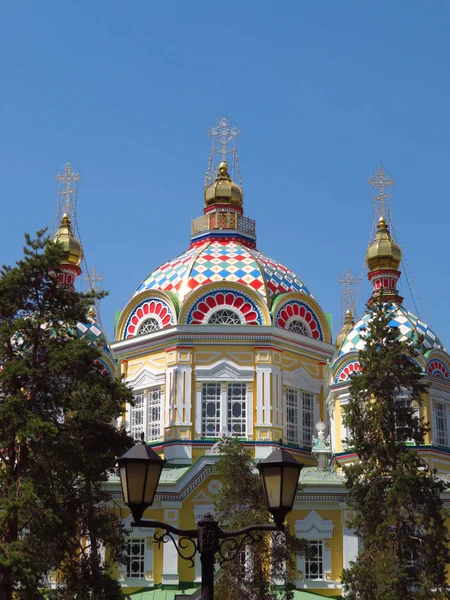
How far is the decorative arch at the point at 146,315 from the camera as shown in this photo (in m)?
33.1

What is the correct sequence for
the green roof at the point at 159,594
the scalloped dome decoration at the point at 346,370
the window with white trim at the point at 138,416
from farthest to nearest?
1. the window with white trim at the point at 138,416
2. the scalloped dome decoration at the point at 346,370
3. the green roof at the point at 159,594

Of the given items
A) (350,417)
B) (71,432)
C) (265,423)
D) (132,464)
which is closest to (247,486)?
(350,417)

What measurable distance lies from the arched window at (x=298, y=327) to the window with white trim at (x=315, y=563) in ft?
25.8

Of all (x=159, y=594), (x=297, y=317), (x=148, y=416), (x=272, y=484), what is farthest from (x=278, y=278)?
(x=272, y=484)

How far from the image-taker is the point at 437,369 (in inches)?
1278

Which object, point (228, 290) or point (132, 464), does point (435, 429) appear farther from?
point (132, 464)

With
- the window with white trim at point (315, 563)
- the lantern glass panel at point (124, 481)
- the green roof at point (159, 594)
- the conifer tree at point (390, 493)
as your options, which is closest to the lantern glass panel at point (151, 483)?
the lantern glass panel at point (124, 481)

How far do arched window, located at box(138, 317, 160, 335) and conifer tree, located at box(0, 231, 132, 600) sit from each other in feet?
36.9

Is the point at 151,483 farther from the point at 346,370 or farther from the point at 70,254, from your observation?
the point at 70,254

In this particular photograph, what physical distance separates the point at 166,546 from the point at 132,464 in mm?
21592

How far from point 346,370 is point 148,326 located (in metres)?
7.00

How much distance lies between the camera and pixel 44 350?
20547mm

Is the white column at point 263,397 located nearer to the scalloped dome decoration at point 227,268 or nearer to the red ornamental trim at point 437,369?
the scalloped dome decoration at point 227,268

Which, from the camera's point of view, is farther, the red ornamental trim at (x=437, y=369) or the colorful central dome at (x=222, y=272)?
the colorful central dome at (x=222, y=272)
